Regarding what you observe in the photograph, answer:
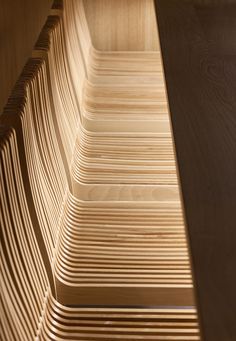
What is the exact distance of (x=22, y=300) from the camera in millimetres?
1236

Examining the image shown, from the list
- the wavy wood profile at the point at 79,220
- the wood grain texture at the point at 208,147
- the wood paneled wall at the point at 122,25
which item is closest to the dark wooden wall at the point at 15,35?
the wavy wood profile at the point at 79,220

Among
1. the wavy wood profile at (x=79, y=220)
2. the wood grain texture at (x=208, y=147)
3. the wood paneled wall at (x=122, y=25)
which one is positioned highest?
the wood grain texture at (x=208, y=147)

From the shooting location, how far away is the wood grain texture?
2.72 ft

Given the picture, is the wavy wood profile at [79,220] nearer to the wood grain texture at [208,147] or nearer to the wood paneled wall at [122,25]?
the wood grain texture at [208,147]

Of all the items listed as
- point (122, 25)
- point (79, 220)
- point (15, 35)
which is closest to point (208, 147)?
point (79, 220)

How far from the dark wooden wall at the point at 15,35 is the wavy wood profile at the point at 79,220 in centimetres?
24

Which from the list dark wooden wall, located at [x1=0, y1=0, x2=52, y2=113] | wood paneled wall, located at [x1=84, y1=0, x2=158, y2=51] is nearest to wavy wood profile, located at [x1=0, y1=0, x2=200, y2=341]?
dark wooden wall, located at [x1=0, y1=0, x2=52, y2=113]

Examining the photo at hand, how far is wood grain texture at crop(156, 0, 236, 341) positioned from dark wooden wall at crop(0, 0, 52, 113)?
586 mm

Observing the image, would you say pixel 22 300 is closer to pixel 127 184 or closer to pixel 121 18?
pixel 127 184

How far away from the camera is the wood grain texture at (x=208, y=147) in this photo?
0.83m

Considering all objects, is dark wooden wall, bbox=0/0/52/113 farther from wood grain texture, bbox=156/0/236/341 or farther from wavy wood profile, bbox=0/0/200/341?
wood grain texture, bbox=156/0/236/341

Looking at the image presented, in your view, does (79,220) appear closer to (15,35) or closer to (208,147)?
(208,147)

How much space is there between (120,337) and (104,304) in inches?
6.0

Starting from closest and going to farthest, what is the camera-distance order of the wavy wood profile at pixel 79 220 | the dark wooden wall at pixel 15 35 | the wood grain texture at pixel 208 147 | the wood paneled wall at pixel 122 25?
the wood grain texture at pixel 208 147 → the wavy wood profile at pixel 79 220 → the dark wooden wall at pixel 15 35 → the wood paneled wall at pixel 122 25
